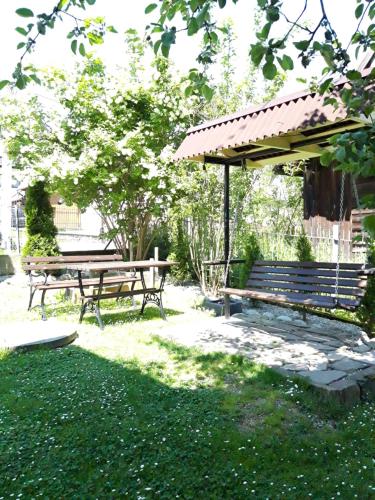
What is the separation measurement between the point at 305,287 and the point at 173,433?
123 inches

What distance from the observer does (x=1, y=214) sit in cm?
1855

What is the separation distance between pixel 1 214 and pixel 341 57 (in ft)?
60.8

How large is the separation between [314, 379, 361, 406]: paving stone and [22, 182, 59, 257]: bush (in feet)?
29.0

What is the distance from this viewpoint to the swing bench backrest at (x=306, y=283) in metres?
4.84

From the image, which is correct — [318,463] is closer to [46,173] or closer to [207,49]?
[207,49]

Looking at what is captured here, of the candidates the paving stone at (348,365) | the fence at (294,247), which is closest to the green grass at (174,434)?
the paving stone at (348,365)

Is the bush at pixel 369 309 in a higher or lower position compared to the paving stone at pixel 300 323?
higher

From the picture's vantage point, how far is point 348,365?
4.03 metres

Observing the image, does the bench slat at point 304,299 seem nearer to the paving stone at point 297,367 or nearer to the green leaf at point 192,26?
the paving stone at point 297,367

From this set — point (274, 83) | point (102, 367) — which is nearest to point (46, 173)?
point (274, 83)

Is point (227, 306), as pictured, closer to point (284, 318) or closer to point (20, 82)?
point (284, 318)

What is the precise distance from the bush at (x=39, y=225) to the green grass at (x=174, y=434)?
705cm

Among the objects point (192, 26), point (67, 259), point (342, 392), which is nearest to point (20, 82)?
point (192, 26)

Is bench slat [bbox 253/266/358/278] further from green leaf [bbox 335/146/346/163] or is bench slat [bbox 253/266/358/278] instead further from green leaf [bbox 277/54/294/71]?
green leaf [bbox 335/146/346/163]
